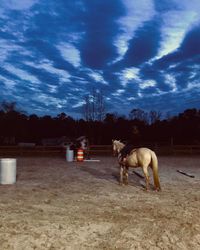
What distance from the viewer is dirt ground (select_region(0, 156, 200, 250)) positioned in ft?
16.5

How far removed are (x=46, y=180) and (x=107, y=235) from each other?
272 inches

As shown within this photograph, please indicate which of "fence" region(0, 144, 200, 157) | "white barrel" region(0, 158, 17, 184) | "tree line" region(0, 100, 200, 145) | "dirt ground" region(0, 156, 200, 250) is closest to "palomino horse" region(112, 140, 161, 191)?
"dirt ground" region(0, 156, 200, 250)

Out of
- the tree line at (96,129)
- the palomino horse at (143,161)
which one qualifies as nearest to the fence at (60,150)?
the tree line at (96,129)

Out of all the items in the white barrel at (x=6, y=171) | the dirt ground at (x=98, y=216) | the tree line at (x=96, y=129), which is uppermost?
the tree line at (x=96, y=129)

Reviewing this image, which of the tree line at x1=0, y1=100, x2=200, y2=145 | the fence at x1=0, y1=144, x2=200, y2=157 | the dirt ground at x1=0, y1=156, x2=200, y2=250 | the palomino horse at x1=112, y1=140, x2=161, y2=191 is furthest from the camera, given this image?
the tree line at x1=0, y1=100, x2=200, y2=145

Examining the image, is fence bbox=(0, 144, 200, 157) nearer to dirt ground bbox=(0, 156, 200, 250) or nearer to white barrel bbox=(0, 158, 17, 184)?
white barrel bbox=(0, 158, 17, 184)

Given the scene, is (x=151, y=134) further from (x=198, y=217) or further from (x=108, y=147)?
(x=198, y=217)

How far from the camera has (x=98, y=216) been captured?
655cm

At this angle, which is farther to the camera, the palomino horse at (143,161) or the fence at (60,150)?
the fence at (60,150)

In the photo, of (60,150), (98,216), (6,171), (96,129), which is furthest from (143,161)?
(96,129)

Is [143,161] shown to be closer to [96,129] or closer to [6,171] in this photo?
[6,171]

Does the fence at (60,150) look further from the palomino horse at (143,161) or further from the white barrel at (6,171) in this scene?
the palomino horse at (143,161)

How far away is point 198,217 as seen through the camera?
21.6 feet

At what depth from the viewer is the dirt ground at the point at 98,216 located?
198 inches
